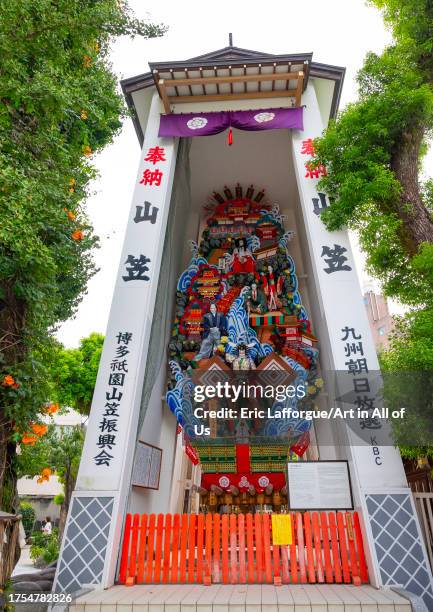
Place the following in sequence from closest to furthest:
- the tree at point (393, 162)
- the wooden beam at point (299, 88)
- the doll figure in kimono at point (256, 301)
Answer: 1. the tree at point (393, 162)
2. the wooden beam at point (299, 88)
3. the doll figure in kimono at point (256, 301)

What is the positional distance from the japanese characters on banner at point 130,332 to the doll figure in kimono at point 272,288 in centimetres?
308

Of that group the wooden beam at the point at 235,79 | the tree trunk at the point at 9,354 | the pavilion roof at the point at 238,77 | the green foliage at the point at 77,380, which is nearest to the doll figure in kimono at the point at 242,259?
the pavilion roof at the point at 238,77

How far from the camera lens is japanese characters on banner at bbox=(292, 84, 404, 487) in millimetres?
5004

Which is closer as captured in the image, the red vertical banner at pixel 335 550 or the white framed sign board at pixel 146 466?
the red vertical banner at pixel 335 550

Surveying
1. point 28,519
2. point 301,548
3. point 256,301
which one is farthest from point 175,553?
point 28,519

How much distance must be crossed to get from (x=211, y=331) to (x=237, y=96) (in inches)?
180

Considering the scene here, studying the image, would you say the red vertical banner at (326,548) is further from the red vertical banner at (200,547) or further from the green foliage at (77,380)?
the green foliage at (77,380)

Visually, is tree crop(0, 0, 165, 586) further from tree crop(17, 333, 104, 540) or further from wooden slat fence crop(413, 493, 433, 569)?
tree crop(17, 333, 104, 540)

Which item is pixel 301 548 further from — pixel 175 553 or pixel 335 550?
pixel 175 553

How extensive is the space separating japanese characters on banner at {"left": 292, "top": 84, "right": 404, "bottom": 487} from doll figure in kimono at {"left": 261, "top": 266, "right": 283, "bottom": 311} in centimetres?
277

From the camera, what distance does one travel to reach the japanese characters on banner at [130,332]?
206 inches

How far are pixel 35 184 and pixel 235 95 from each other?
548 cm

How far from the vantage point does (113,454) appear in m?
5.24

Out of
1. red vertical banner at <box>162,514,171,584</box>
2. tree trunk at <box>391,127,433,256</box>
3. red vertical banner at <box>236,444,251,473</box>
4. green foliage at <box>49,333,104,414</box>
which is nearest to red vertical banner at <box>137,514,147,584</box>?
red vertical banner at <box>162,514,171,584</box>
